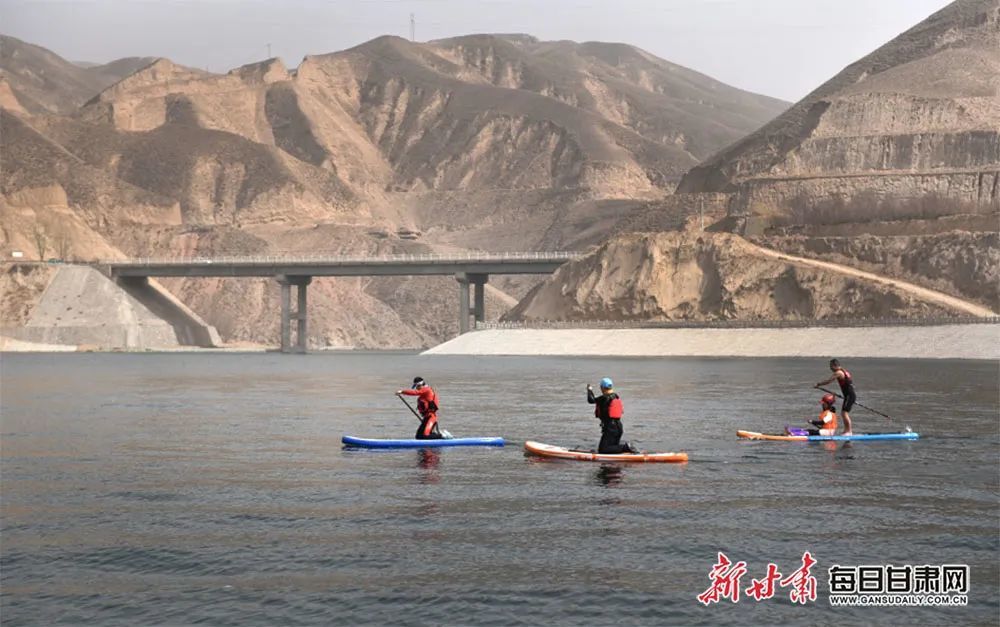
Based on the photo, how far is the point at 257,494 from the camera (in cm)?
2720

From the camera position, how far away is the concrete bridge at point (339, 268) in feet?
559

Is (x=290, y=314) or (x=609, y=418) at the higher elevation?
(x=290, y=314)

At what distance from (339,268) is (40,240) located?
1972 inches

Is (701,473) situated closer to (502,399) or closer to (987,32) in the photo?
(502,399)

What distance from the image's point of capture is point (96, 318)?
560 ft

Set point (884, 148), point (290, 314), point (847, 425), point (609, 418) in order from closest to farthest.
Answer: point (609, 418) → point (847, 425) → point (884, 148) → point (290, 314)

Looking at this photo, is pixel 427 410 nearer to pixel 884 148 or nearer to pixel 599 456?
pixel 599 456

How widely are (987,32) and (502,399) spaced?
163m

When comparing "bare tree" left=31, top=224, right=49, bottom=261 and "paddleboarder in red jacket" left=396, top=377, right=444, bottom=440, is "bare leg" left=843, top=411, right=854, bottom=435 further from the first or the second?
"bare tree" left=31, top=224, right=49, bottom=261

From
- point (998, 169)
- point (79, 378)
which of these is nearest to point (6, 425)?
point (79, 378)

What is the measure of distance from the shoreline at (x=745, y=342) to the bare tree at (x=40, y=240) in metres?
74.4

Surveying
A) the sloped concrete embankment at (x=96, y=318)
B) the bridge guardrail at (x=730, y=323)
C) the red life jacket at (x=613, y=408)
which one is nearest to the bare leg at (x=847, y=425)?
the red life jacket at (x=613, y=408)

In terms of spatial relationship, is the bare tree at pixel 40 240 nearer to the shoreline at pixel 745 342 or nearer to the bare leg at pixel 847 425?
the shoreline at pixel 745 342

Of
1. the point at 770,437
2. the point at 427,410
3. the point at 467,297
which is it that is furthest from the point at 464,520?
the point at 467,297
